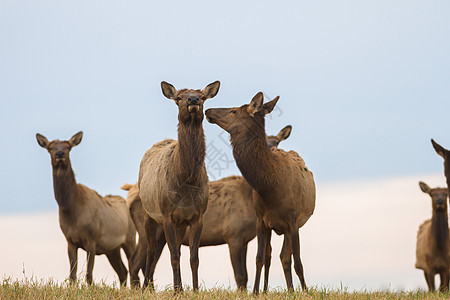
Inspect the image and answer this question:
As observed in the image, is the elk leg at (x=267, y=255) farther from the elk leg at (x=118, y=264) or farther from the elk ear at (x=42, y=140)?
the elk leg at (x=118, y=264)

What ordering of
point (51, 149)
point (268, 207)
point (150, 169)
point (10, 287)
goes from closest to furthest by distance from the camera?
point (10, 287), point (268, 207), point (150, 169), point (51, 149)

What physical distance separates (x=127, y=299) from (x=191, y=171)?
2.30 meters

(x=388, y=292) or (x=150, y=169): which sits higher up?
(x=150, y=169)

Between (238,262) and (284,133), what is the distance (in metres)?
2.88

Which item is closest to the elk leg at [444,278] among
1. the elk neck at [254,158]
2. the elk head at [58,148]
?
the elk neck at [254,158]

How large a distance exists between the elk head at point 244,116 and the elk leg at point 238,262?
421cm

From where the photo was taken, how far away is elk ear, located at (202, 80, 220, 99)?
10875 millimetres

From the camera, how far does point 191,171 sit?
10.5 metres

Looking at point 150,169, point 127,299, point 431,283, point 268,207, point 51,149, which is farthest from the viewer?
point 431,283

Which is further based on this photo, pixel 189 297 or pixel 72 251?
pixel 72 251

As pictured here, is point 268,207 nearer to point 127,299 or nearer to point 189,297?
point 189,297

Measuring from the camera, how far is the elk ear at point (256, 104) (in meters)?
10.5

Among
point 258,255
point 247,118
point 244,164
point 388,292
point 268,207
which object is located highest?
point 247,118

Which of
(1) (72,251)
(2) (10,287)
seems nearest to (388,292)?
(2) (10,287)
